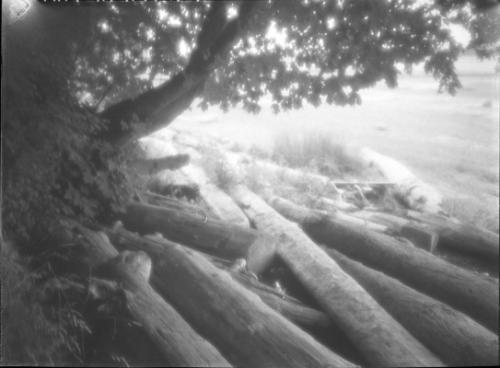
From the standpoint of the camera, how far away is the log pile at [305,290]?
6.48 feet

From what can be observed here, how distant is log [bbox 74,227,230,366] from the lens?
223 cm

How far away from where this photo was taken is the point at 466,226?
91.8 inches

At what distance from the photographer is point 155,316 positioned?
2.52 meters

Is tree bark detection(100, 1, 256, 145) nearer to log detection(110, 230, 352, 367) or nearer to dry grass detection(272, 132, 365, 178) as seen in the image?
log detection(110, 230, 352, 367)

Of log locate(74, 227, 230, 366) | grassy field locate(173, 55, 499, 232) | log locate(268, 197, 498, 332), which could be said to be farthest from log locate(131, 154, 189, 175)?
grassy field locate(173, 55, 499, 232)

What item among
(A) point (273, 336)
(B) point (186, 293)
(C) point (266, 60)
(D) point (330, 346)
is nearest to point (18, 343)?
(B) point (186, 293)

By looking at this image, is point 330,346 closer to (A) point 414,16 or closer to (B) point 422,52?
(B) point 422,52

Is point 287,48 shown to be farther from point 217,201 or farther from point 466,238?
point 466,238

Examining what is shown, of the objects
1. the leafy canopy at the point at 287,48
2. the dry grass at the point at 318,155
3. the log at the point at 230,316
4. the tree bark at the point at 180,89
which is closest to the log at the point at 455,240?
the log at the point at 230,316

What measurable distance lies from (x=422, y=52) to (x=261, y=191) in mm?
3499

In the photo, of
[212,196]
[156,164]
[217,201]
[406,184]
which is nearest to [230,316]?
[156,164]

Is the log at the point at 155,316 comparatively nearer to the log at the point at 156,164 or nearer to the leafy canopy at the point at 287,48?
the log at the point at 156,164

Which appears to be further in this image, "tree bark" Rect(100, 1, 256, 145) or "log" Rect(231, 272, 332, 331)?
"tree bark" Rect(100, 1, 256, 145)

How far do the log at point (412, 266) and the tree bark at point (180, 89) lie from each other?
233 cm
